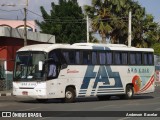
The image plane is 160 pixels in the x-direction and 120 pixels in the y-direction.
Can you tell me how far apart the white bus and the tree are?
2734 centimetres

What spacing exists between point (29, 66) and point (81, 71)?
3.31m

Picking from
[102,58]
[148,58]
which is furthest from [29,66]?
[148,58]

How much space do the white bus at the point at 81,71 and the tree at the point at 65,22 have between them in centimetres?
2734

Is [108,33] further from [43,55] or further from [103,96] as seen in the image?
[43,55]

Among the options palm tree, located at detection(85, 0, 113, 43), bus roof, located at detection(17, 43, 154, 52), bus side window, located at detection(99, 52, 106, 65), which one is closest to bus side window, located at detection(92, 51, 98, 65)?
bus roof, located at detection(17, 43, 154, 52)

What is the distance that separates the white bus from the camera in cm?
2578

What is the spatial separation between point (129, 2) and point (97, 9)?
4.08m

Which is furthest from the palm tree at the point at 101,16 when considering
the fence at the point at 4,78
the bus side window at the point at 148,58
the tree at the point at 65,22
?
the bus side window at the point at 148,58

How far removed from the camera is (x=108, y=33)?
52844mm

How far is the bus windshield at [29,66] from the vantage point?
2572cm

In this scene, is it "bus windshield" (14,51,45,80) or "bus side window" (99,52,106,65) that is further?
"bus side window" (99,52,106,65)

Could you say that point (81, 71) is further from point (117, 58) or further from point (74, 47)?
point (117, 58)

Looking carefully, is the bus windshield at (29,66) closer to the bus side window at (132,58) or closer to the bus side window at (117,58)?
the bus side window at (117,58)

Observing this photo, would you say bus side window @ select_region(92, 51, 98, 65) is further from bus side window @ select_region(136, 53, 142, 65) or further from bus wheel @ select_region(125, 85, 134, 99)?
bus side window @ select_region(136, 53, 142, 65)
